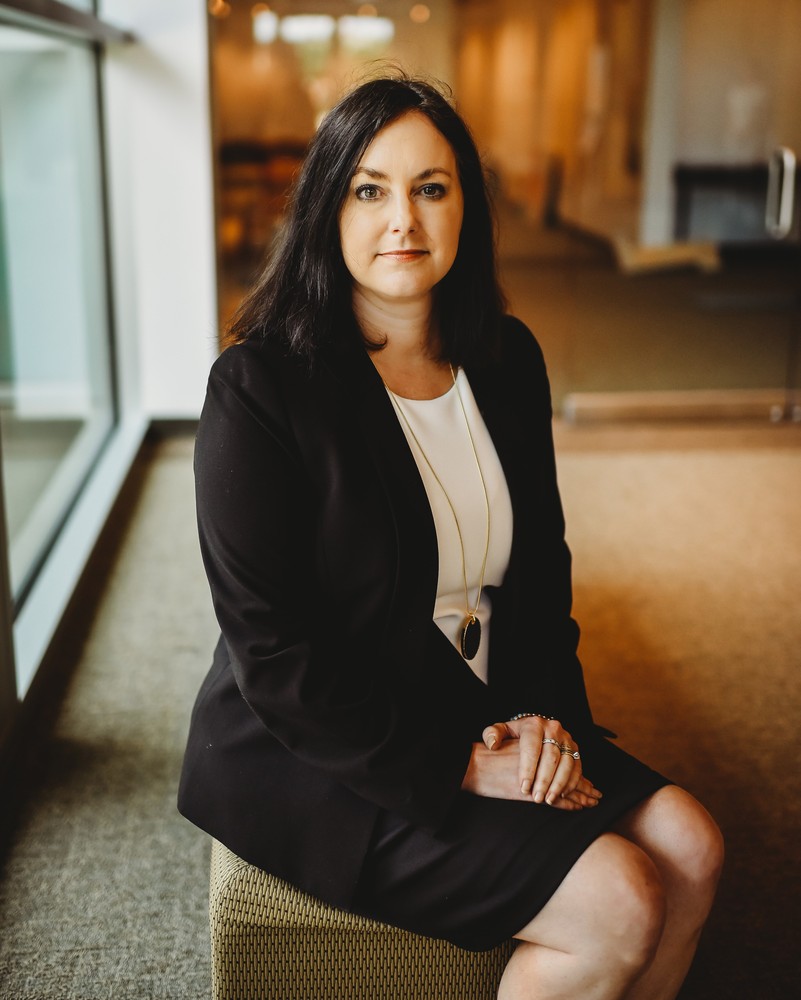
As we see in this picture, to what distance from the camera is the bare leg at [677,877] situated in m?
1.55

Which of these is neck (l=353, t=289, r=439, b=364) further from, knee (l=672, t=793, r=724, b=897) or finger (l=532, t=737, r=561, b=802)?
knee (l=672, t=793, r=724, b=897)

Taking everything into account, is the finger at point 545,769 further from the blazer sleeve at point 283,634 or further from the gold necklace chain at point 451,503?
the gold necklace chain at point 451,503

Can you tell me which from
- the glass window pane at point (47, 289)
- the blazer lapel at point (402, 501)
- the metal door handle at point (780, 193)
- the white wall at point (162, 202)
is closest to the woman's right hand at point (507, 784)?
the blazer lapel at point (402, 501)

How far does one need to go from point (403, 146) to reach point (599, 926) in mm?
1128

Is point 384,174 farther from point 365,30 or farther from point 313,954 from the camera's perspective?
point 365,30

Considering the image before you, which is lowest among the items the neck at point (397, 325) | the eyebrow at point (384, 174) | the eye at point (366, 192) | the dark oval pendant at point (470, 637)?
the dark oval pendant at point (470, 637)

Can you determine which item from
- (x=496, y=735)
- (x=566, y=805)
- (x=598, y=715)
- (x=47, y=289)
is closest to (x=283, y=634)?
(x=496, y=735)

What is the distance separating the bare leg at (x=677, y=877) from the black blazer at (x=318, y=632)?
0.30 meters

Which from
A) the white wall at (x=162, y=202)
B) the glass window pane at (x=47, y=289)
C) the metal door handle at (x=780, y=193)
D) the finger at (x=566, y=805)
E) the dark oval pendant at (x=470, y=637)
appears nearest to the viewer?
the finger at (x=566, y=805)

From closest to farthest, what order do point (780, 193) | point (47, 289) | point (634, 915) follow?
point (634, 915) → point (47, 289) → point (780, 193)

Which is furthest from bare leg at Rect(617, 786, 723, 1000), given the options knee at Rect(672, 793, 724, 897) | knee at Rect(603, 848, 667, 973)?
knee at Rect(603, 848, 667, 973)

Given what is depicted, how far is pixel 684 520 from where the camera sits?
4.44 m

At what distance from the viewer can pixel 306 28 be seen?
19.3ft

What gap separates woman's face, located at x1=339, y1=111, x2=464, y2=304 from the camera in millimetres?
1646
